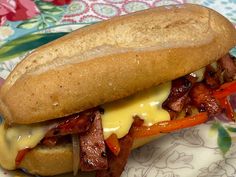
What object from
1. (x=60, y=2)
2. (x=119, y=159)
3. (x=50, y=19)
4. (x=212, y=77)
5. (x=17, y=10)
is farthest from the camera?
(x=60, y=2)

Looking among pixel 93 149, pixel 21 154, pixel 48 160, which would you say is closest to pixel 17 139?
pixel 21 154

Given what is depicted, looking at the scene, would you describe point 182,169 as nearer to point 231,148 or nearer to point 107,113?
point 231,148

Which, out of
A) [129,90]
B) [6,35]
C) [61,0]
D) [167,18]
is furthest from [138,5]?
[129,90]

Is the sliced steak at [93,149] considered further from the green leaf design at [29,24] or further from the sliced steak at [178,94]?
the green leaf design at [29,24]

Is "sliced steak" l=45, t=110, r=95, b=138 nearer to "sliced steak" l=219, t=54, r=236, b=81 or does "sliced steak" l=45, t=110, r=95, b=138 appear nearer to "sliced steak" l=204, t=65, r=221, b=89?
"sliced steak" l=204, t=65, r=221, b=89

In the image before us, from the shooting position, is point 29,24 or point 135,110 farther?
point 29,24

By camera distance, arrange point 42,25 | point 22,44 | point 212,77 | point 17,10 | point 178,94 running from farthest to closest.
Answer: point 17,10
point 42,25
point 22,44
point 212,77
point 178,94

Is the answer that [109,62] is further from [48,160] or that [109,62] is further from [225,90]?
[225,90]
